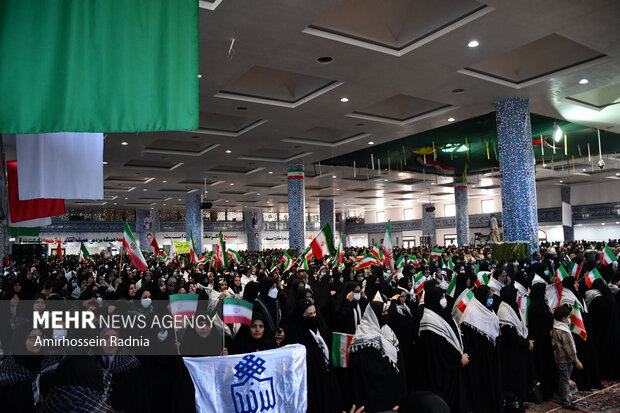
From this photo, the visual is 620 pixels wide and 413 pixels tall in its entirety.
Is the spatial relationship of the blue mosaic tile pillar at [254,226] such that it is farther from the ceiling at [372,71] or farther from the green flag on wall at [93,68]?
the green flag on wall at [93,68]

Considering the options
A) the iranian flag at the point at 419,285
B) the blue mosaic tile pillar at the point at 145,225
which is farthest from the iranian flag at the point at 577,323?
the blue mosaic tile pillar at the point at 145,225

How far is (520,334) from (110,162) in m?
16.0

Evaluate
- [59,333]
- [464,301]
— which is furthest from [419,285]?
[59,333]

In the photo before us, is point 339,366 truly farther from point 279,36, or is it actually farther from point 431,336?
point 279,36

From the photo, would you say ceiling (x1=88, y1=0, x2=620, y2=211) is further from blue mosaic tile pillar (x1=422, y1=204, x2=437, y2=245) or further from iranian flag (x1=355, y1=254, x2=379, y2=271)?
blue mosaic tile pillar (x1=422, y1=204, x2=437, y2=245)

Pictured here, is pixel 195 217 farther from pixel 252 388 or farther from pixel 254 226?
pixel 252 388

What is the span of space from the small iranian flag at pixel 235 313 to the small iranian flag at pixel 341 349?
0.79 metres

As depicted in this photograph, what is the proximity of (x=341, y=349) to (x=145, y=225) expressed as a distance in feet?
108

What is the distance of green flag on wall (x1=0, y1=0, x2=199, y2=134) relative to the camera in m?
2.26

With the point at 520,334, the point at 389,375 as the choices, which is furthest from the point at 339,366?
the point at 520,334

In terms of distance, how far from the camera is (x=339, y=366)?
387cm

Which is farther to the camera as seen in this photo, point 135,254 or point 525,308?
point 135,254

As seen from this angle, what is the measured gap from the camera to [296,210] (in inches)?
703

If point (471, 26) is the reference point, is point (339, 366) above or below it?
below
